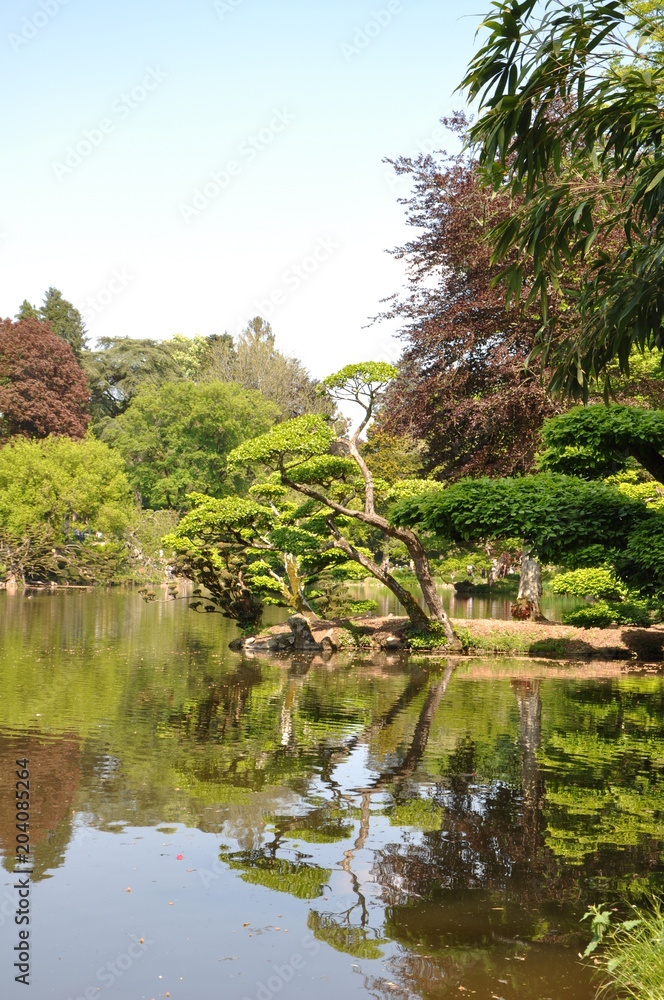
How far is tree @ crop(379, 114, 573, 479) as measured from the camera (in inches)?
854

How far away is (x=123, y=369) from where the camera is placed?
6262 centimetres

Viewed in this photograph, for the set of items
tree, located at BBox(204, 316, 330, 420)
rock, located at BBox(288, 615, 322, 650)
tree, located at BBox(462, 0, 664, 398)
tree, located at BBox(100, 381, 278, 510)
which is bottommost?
rock, located at BBox(288, 615, 322, 650)

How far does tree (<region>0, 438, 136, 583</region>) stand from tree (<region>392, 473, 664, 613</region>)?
32.1 m

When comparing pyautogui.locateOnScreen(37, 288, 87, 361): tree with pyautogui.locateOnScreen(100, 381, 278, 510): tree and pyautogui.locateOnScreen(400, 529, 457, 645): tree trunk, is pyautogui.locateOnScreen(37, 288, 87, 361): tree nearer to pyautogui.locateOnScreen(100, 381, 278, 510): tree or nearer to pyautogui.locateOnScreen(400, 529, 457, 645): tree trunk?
pyautogui.locateOnScreen(100, 381, 278, 510): tree

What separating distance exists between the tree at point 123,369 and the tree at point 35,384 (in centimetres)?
904

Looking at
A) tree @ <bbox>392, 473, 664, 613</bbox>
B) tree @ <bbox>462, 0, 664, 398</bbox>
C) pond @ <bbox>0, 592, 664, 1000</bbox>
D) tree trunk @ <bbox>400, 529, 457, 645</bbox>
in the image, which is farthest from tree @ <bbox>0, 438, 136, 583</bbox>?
tree @ <bbox>462, 0, 664, 398</bbox>

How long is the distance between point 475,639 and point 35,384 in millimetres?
36940

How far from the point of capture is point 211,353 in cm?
6353

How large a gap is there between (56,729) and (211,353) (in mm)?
54512

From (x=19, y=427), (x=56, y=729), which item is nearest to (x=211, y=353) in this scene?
(x=19, y=427)

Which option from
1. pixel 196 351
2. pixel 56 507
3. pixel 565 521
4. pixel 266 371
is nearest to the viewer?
pixel 565 521

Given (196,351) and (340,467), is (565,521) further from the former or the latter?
(196,351)

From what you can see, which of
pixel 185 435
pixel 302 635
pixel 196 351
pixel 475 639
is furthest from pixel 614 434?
pixel 196 351

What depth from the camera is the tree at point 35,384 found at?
4997cm
